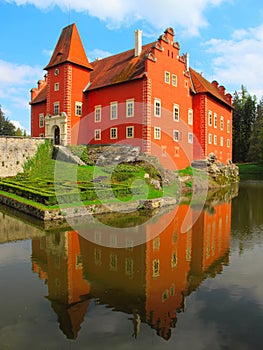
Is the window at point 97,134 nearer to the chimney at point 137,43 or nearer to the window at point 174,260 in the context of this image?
the chimney at point 137,43

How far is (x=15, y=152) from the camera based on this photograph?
104 feet

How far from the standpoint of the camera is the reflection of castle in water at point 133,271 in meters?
7.59

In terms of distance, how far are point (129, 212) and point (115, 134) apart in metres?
15.0

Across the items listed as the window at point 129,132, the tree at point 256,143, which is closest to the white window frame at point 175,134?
the window at point 129,132

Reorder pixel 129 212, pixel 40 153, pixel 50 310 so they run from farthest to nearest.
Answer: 1. pixel 40 153
2. pixel 129 212
3. pixel 50 310

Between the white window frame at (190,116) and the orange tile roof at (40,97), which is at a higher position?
the orange tile roof at (40,97)

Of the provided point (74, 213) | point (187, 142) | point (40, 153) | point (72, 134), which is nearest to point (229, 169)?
point (187, 142)

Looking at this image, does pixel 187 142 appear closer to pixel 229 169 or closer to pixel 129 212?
pixel 229 169

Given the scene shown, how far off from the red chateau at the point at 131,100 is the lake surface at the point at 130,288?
1819 centimetres

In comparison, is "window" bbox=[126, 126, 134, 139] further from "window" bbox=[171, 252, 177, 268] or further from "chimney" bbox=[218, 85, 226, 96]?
"chimney" bbox=[218, 85, 226, 96]

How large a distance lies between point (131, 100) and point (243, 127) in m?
51.9

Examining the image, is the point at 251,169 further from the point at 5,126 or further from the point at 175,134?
the point at 5,126

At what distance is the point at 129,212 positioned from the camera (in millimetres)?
19719

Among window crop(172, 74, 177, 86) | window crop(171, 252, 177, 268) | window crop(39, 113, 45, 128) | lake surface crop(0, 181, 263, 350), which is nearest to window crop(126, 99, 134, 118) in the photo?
window crop(172, 74, 177, 86)
